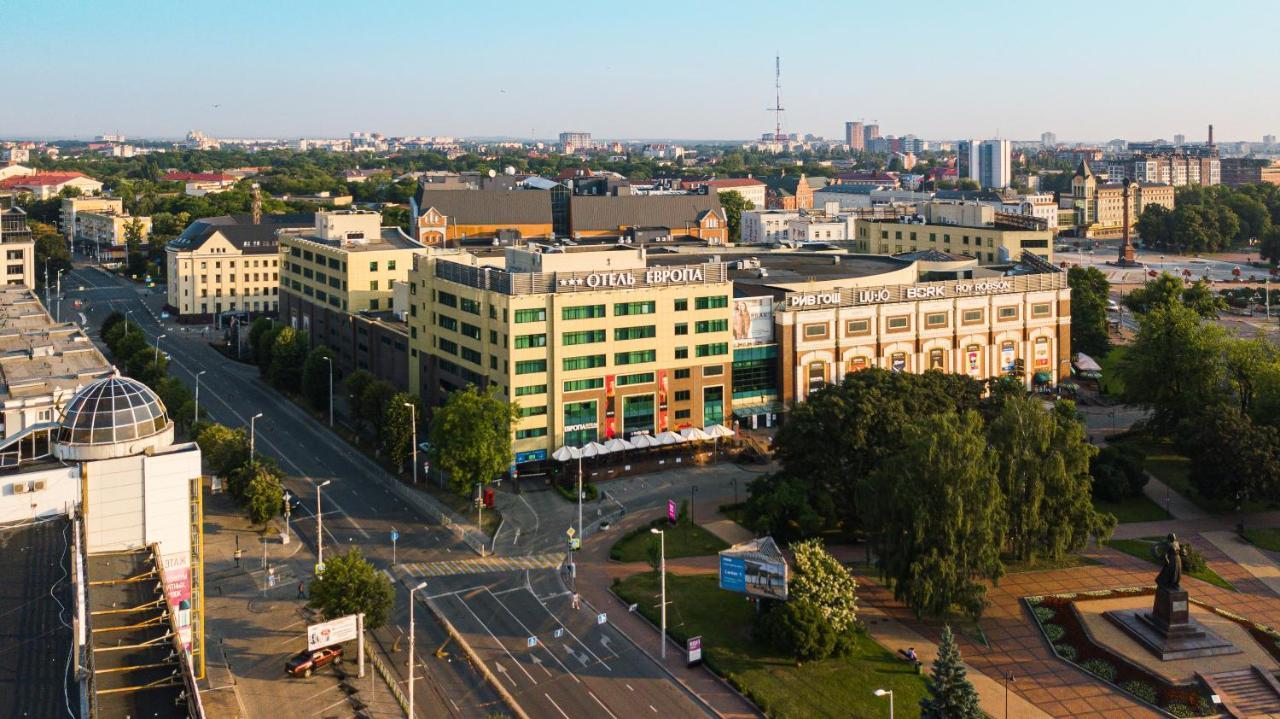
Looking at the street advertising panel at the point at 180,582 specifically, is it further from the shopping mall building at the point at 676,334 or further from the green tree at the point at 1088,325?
the green tree at the point at 1088,325

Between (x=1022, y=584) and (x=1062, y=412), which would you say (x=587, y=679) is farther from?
(x=1062, y=412)

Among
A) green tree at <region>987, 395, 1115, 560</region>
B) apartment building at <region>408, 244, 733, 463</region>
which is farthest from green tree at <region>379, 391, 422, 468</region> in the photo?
green tree at <region>987, 395, 1115, 560</region>

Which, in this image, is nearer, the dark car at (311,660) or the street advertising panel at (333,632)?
the street advertising panel at (333,632)

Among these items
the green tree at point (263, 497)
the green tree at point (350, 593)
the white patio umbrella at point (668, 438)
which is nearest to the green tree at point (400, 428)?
the green tree at point (263, 497)

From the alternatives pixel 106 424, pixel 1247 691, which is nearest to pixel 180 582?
pixel 106 424

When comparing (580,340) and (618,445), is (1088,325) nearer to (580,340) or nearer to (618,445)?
(618,445)

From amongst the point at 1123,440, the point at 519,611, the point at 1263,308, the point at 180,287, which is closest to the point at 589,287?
the point at 519,611
